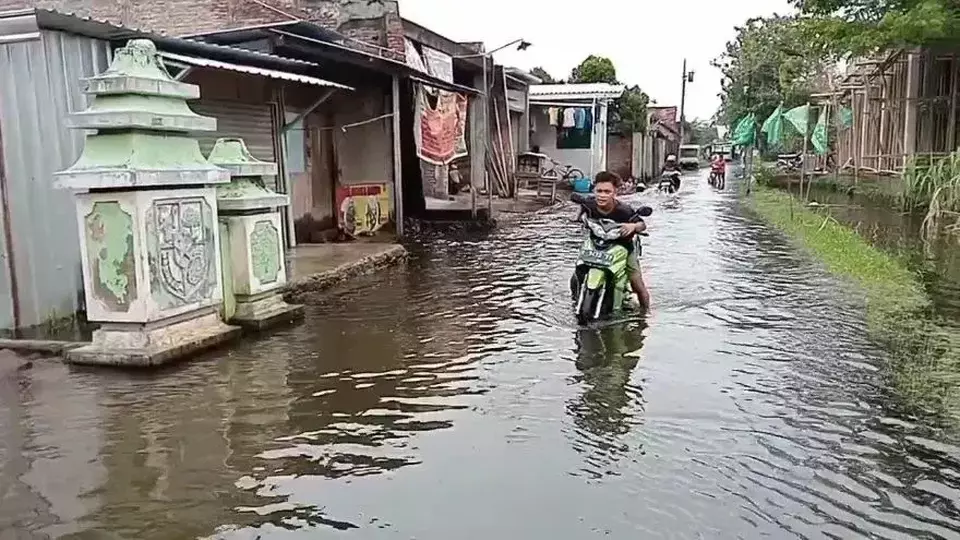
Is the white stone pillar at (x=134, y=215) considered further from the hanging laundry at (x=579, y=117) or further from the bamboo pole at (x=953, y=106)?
the hanging laundry at (x=579, y=117)

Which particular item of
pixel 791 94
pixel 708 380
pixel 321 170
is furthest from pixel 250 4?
pixel 791 94

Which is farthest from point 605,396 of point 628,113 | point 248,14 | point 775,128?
point 628,113

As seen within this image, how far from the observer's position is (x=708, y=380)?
603cm

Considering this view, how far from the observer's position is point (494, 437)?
4906 millimetres

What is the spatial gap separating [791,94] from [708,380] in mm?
27656

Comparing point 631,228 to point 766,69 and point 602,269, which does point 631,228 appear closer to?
point 602,269

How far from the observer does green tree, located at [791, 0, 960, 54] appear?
51.8ft

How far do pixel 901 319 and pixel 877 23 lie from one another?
39.1ft

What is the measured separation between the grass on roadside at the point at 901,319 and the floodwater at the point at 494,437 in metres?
0.18

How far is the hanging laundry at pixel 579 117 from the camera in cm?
2907

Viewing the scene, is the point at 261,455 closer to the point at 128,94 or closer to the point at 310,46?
the point at 128,94

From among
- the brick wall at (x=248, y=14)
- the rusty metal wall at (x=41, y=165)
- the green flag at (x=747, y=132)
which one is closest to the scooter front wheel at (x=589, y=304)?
the rusty metal wall at (x=41, y=165)

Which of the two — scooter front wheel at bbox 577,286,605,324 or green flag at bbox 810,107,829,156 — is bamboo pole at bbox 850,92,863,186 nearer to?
green flag at bbox 810,107,829,156

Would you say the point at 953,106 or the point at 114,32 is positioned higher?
the point at 114,32
